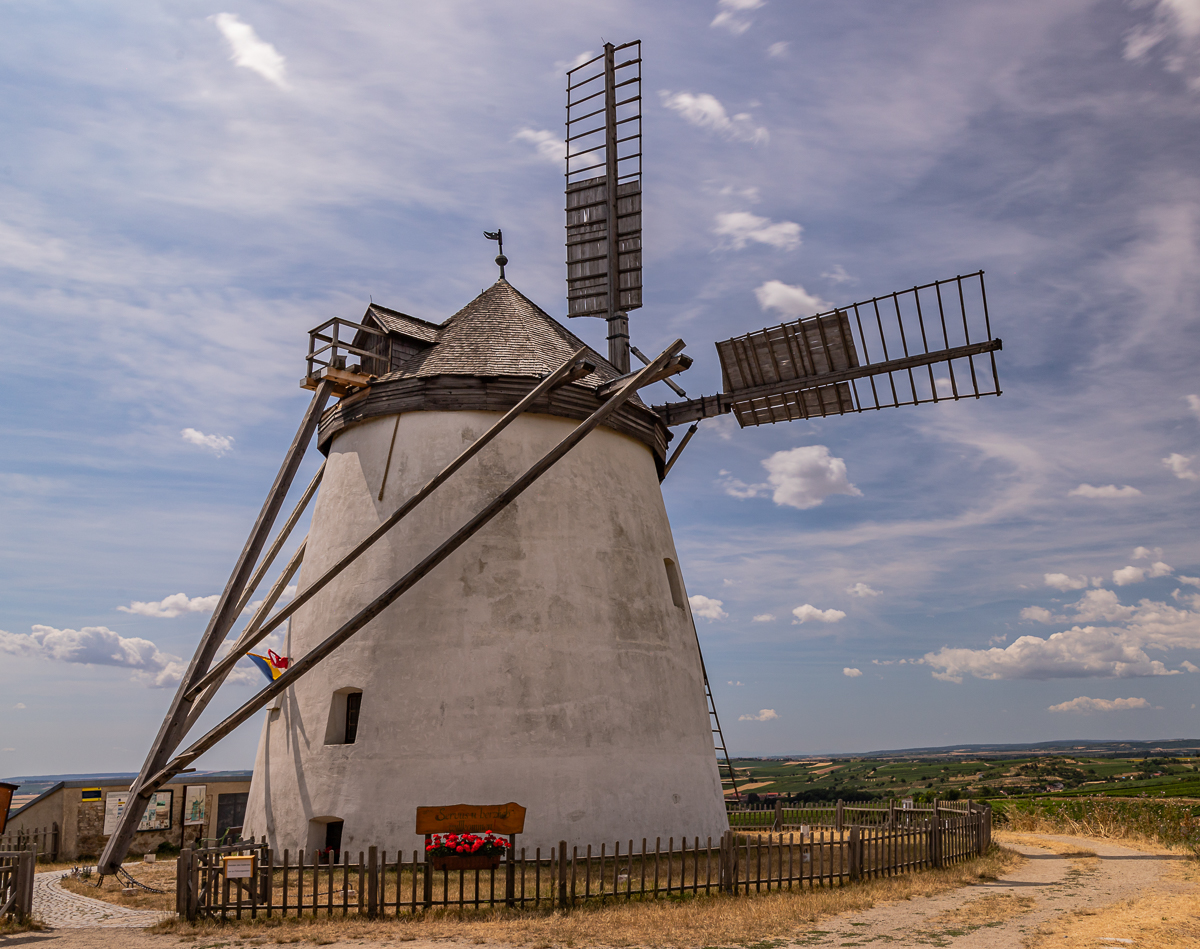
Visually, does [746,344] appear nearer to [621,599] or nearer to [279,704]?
[621,599]

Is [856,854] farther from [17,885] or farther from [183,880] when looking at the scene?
[17,885]

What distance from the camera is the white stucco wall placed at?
44.4 ft

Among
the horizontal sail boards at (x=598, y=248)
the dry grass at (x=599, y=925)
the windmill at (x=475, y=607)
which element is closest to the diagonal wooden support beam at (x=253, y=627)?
the windmill at (x=475, y=607)

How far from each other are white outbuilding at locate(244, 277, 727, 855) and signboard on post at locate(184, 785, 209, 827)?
15.5 ft

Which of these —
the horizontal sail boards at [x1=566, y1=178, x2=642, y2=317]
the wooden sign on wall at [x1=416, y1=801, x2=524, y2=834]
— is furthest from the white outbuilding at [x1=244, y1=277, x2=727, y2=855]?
the horizontal sail boards at [x1=566, y1=178, x2=642, y2=317]

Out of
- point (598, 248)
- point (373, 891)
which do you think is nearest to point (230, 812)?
point (373, 891)

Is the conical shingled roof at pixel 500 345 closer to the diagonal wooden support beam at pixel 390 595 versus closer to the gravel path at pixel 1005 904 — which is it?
the diagonal wooden support beam at pixel 390 595

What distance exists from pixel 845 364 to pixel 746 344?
2136 millimetres

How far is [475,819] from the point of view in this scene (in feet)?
39.1

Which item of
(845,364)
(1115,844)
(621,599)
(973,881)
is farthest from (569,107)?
(1115,844)

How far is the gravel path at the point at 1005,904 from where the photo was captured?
32.2 feet

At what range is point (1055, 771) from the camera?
79.1 meters

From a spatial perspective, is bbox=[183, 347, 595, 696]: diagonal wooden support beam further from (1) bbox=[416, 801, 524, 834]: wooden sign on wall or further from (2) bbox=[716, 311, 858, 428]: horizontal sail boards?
(2) bbox=[716, 311, 858, 428]: horizontal sail boards

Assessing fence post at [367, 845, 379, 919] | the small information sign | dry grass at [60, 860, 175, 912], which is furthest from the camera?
dry grass at [60, 860, 175, 912]
